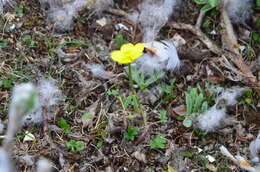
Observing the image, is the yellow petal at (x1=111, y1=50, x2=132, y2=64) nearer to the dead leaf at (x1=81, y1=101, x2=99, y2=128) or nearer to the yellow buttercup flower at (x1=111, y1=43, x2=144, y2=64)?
the yellow buttercup flower at (x1=111, y1=43, x2=144, y2=64)

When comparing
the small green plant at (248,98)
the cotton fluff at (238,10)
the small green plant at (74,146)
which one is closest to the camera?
the small green plant at (74,146)

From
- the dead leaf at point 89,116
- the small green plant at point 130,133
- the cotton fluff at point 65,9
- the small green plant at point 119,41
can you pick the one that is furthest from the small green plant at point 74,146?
the cotton fluff at point 65,9

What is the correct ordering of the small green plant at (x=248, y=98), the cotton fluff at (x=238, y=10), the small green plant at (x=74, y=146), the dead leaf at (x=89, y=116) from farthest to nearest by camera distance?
the cotton fluff at (x=238, y=10) < the small green plant at (x=248, y=98) < the dead leaf at (x=89, y=116) < the small green plant at (x=74, y=146)

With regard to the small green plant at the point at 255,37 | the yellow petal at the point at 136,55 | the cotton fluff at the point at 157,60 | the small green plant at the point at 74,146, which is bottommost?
the small green plant at the point at 74,146

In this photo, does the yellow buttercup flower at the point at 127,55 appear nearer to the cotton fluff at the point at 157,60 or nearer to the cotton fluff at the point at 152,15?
the cotton fluff at the point at 157,60

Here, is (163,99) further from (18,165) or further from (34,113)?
(18,165)

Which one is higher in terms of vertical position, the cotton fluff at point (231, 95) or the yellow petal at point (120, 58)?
the yellow petal at point (120, 58)

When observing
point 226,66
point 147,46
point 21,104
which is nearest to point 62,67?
point 147,46

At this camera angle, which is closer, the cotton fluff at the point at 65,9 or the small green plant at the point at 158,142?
the small green plant at the point at 158,142
